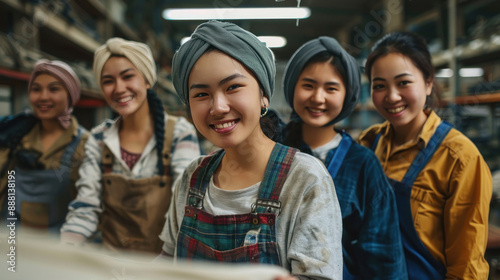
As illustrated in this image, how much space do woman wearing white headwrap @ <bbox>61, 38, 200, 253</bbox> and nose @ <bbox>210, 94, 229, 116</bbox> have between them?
0.39 metres

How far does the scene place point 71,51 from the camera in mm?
935

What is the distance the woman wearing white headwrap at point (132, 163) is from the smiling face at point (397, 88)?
1.67ft

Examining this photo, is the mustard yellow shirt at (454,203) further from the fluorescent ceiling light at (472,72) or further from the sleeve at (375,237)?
the fluorescent ceiling light at (472,72)

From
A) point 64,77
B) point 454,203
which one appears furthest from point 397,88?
point 64,77

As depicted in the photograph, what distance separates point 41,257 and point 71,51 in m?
0.83

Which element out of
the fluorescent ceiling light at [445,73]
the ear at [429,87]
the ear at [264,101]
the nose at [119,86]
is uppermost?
the fluorescent ceiling light at [445,73]

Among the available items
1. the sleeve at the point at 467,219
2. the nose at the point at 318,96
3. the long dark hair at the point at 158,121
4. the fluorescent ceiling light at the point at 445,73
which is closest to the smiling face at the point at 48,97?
the long dark hair at the point at 158,121

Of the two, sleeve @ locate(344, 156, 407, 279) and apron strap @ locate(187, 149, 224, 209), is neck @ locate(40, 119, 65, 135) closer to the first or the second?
apron strap @ locate(187, 149, 224, 209)

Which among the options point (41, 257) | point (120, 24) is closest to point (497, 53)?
point (120, 24)

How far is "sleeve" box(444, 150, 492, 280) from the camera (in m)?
0.67

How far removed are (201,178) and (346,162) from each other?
0.30m

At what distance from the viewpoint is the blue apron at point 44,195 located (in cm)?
76

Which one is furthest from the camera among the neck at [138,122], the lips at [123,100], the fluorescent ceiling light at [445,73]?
the fluorescent ceiling light at [445,73]

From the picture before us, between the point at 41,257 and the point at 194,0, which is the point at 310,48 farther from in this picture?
the point at 41,257
